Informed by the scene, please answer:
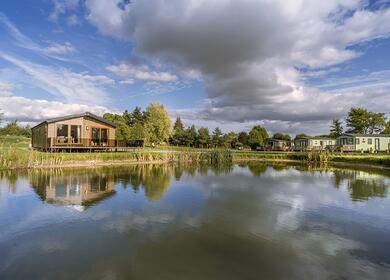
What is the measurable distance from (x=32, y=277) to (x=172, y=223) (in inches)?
157

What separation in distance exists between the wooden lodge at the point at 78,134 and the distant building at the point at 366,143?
33.0 metres

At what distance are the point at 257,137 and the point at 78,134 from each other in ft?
130

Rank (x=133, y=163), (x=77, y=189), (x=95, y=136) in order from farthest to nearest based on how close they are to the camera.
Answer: (x=95, y=136) → (x=133, y=163) → (x=77, y=189)

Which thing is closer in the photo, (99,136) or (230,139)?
(99,136)

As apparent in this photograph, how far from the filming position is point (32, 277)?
4973 mm

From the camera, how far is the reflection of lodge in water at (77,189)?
11167mm

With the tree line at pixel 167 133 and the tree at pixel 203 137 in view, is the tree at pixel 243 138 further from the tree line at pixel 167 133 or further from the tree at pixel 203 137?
the tree at pixel 203 137

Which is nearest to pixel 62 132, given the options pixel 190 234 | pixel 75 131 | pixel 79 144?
pixel 75 131

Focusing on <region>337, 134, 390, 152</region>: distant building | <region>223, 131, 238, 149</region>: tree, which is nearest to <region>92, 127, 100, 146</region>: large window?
<region>223, 131, 238, 149</region>: tree

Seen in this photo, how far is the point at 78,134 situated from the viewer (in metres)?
26.0

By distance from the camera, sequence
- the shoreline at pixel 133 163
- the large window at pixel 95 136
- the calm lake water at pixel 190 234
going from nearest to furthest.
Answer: the calm lake water at pixel 190 234
the shoreline at pixel 133 163
the large window at pixel 95 136

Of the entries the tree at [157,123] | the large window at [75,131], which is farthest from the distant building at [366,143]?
the large window at [75,131]

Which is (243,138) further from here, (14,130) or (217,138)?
(14,130)

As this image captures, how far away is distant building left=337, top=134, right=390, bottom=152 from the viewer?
131 feet
